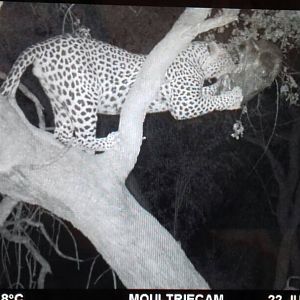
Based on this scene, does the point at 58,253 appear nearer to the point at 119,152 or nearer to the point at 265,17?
the point at 119,152

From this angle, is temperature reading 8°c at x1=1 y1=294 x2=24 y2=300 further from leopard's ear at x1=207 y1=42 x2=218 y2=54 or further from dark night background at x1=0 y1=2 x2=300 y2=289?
leopard's ear at x1=207 y1=42 x2=218 y2=54

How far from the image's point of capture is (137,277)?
2.25 m

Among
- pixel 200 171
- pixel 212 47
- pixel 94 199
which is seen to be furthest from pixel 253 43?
pixel 94 199

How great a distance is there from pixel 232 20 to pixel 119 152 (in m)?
0.63

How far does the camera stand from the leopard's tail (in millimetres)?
2252

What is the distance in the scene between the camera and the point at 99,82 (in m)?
2.32

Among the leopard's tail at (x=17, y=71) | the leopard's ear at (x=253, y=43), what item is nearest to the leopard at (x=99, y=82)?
the leopard's tail at (x=17, y=71)

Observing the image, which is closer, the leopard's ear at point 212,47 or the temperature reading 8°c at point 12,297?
the temperature reading 8°c at point 12,297

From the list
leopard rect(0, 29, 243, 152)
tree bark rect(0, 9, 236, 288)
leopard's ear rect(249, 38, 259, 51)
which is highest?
leopard's ear rect(249, 38, 259, 51)

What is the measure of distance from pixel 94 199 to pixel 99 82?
42 cm

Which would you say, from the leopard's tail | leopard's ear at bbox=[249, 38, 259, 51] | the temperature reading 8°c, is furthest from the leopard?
the temperature reading 8°c

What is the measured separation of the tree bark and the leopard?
0.08m

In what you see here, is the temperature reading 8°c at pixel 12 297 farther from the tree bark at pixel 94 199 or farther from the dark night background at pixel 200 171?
the tree bark at pixel 94 199

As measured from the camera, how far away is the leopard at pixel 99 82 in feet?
7.49
